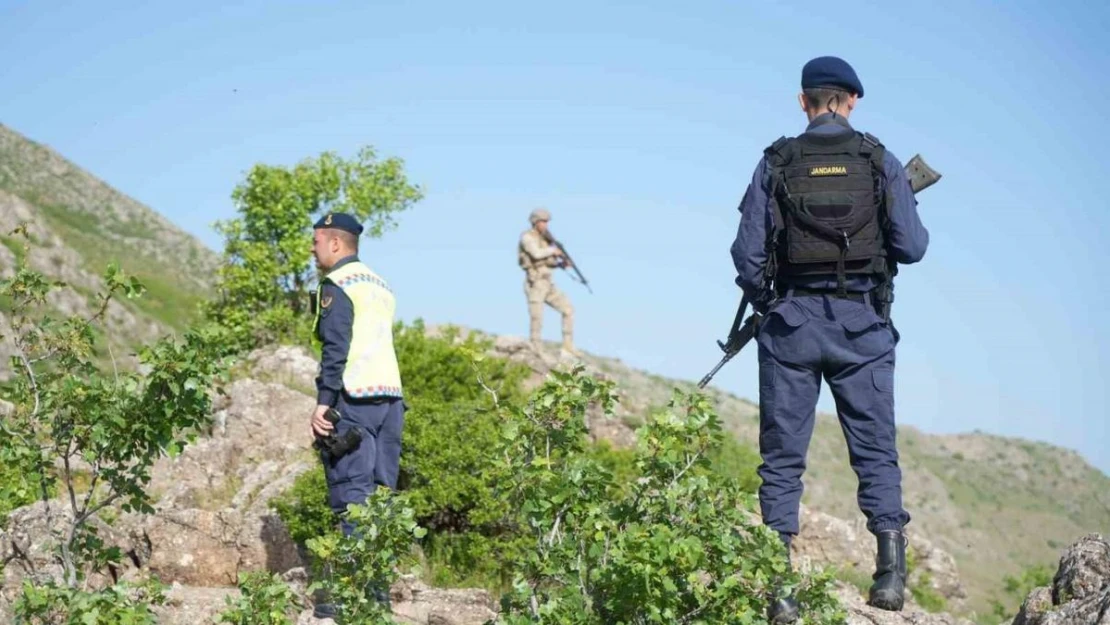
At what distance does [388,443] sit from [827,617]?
10.8ft

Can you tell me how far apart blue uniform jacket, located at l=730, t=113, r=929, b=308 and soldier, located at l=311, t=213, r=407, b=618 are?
2.31 meters

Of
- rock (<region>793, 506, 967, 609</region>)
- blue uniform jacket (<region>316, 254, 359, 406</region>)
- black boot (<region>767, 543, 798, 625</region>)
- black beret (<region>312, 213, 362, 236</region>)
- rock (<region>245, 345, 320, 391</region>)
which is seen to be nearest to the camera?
black boot (<region>767, 543, 798, 625</region>)

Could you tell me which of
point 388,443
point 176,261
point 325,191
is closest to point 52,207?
point 176,261

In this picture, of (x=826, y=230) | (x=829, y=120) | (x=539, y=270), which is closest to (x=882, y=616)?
(x=826, y=230)

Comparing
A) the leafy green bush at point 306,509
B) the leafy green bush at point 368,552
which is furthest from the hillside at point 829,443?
the leafy green bush at point 368,552

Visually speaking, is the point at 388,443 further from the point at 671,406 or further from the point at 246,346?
the point at 246,346

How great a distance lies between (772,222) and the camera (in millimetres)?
6598

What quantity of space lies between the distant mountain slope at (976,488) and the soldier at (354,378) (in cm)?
2723

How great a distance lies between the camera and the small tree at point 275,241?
21.3 m

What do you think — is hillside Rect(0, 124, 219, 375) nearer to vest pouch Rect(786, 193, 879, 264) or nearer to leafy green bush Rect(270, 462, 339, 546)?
leafy green bush Rect(270, 462, 339, 546)

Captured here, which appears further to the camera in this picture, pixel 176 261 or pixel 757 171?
pixel 176 261

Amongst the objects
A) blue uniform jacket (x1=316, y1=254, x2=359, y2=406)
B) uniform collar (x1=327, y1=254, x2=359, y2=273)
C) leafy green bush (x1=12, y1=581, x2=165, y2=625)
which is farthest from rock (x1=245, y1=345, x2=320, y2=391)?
leafy green bush (x1=12, y1=581, x2=165, y2=625)

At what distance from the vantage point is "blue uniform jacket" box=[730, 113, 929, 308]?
6.55 metres

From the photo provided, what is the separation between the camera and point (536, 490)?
582 cm
